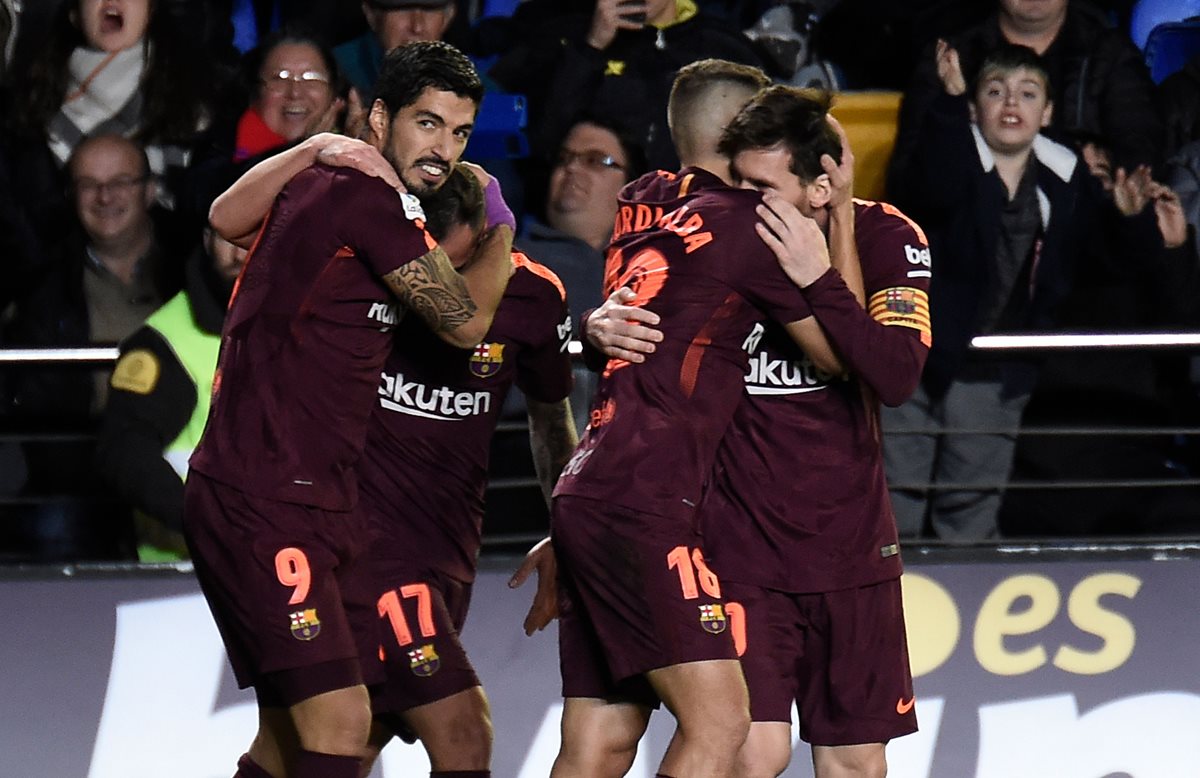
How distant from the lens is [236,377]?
4.61 meters

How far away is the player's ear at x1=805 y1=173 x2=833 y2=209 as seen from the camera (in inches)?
189

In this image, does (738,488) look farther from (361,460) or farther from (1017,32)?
(1017,32)

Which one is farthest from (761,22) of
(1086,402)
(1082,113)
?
(1086,402)

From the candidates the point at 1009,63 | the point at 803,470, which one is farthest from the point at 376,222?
the point at 1009,63

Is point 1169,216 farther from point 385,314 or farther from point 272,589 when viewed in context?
point 272,589

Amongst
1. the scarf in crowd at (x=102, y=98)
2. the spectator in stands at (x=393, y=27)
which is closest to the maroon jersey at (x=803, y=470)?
the spectator in stands at (x=393, y=27)

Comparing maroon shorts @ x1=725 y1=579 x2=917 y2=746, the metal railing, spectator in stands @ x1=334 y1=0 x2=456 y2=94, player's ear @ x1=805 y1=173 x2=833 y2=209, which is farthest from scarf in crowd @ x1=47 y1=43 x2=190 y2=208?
maroon shorts @ x1=725 y1=579 x2=917 y2=746

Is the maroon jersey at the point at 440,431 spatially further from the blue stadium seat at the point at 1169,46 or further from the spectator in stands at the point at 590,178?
the blue stadium seat at the point at 1169,46

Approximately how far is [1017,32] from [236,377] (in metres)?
4.26

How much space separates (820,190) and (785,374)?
0.48 metres

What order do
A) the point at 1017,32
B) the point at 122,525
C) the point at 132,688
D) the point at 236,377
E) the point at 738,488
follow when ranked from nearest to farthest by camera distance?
the point at 236,377, the point at 738,488, the point at 132,688, the point at 122,525, the point at 1017,32

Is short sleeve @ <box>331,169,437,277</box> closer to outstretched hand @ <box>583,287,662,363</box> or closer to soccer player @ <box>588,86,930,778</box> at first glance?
outstretched hand @ <box>583,287,662,363</box>

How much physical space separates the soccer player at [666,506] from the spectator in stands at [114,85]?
296cm

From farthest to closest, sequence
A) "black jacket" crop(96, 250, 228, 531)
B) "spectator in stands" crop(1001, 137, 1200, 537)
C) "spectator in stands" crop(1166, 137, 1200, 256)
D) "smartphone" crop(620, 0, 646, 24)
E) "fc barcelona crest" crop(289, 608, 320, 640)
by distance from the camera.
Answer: "spectator in stands" crop(1166, 137, 1200, 256), "smartphone" crop(620, 0, 646, 24), "spectator in stands" crop(1001, 137, 1200, 537), "black jacket" crop(96, 250, 228, 531), "fc barcelona crest" crop(289, 608, 320, 640)
